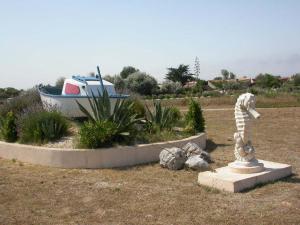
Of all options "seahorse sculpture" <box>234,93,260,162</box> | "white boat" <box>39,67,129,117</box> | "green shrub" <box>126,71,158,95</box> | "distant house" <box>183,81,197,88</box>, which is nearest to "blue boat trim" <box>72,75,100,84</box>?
"white boat" <box>39,67,129,117</box>

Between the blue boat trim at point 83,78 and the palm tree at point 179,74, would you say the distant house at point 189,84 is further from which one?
the blue boat trim at point 83,78

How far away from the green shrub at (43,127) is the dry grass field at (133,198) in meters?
0.81

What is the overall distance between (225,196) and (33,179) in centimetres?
369

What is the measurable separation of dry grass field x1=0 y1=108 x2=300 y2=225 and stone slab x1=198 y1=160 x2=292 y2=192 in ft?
0.46

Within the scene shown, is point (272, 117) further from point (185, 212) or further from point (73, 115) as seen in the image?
point (185, 212)

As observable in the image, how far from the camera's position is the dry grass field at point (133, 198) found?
536cm

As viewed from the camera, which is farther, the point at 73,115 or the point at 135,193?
the point at 73,115

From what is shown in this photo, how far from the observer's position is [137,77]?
51281 mm

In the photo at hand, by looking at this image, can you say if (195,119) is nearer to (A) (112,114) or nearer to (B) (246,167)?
(A) (112,114)

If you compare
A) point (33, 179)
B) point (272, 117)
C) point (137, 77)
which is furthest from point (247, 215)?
point (137, 77)

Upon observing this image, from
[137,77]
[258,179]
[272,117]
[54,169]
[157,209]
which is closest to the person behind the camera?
[157,209]

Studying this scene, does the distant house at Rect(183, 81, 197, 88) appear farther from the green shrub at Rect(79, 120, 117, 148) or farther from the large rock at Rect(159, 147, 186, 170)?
the large rock at Rect(159, 147, 186, 170)

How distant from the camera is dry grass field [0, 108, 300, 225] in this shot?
5.36 metres

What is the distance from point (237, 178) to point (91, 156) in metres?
3.30
